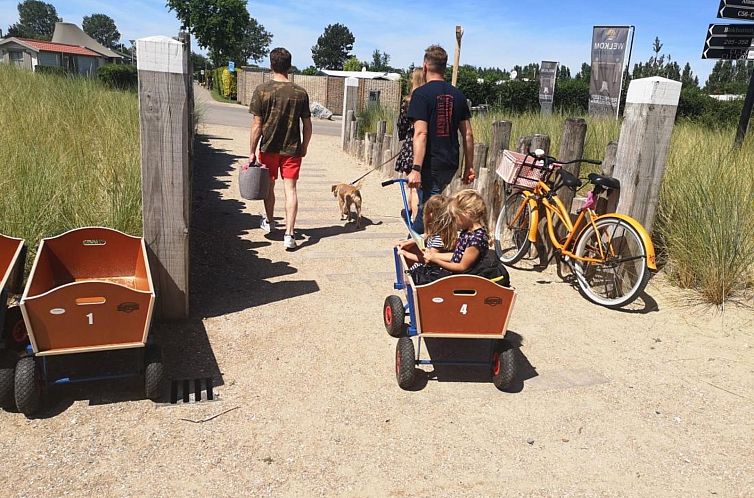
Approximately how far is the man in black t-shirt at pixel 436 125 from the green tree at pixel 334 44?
443 feet

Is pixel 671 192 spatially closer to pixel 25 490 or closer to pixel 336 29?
pixel 25 490

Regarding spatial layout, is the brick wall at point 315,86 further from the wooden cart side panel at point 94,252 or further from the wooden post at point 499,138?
the wooden cart side panel at point 94,252

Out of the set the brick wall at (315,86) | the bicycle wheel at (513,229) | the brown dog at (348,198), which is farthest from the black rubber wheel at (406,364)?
the brick wall at (315,86)

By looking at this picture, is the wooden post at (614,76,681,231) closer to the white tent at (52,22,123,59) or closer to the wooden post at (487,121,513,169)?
the wooden post at (487,121,513,169)

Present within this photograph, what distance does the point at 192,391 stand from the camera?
3275 mm

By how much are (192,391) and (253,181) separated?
2.92 meters

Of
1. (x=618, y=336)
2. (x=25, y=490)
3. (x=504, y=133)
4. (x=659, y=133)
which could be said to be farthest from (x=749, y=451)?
(x=504, y=133)

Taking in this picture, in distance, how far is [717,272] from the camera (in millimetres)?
4711

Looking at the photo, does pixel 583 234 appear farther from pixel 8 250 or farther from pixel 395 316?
pixel 8 250

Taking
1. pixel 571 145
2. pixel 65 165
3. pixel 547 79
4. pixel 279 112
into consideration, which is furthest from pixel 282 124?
pixel 547 79

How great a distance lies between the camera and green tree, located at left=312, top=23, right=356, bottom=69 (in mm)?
134250

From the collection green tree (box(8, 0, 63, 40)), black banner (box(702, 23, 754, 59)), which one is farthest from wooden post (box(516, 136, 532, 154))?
green tree (box(8, 0, 63, 40))

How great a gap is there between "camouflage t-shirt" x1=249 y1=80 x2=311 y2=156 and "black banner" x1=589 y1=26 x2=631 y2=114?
1167cm

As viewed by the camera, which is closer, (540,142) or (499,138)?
(540,142)
